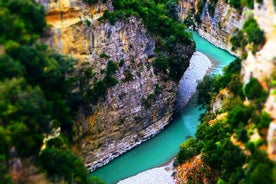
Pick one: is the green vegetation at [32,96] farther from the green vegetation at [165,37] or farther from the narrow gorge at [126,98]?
the green vegetation at [165,37]

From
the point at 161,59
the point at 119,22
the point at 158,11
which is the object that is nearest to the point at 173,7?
the point at 158,11

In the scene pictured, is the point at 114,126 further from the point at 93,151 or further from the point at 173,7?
the point at 173,7

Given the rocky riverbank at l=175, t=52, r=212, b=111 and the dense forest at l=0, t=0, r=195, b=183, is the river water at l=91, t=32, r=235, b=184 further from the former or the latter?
the dense forest at l=0, t=0, r=195, b=183

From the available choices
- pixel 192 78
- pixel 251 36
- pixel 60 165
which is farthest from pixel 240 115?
pixel 192 78

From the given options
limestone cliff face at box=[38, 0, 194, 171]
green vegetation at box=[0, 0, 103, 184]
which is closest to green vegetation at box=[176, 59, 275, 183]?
limestone cliff face at box=[38, 0, 194, 171]

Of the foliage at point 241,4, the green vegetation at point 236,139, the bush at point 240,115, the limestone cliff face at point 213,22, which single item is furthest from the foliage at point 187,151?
the limestone cliff face at point 213,22

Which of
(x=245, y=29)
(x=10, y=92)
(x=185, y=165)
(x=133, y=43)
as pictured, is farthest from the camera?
(x=133, y=43)

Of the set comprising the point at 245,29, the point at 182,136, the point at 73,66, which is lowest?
the point at 182,136
